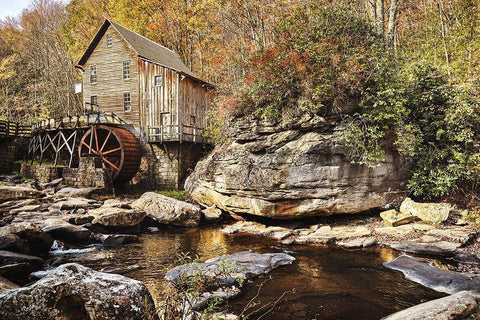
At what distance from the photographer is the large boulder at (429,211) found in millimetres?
8305

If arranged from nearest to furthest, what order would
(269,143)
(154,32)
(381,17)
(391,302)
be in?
(391,302) < (269,143) < (381,17) < (154,32)

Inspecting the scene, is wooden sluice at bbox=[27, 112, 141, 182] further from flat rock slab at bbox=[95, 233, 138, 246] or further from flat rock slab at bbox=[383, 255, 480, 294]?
flat rock slab at bbox=[383, 255, 480, 294]

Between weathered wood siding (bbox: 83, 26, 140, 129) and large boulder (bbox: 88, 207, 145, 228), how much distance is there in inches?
386

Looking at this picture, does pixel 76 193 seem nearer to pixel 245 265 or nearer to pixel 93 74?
pixel 93 74

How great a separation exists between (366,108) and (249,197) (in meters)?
5.06

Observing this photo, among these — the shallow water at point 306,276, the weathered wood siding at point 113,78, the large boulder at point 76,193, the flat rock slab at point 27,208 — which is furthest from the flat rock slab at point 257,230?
the weathered wood siding at point 113,78

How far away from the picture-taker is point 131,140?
17.3 metres

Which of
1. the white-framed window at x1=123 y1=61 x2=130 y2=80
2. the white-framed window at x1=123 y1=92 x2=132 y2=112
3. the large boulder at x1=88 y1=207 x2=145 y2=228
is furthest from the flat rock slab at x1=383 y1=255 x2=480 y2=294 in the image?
the white-framed window at x1=123 y1=61 x2=130 y2=80

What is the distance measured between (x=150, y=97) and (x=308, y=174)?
13.1 meters

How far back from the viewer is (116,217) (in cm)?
988

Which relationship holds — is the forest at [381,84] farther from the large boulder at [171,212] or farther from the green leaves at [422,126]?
the large boulder at [171,212]

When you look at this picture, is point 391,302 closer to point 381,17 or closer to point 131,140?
point 381,17

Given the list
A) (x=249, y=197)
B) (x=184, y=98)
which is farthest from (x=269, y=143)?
(x=184, y=98)

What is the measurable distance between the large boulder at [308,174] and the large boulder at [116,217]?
383 centimetres
